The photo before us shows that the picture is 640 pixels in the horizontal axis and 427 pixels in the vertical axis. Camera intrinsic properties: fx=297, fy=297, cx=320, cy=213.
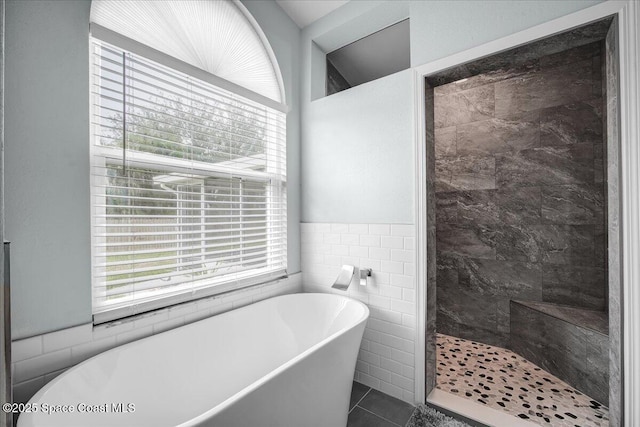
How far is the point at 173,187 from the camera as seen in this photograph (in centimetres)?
184

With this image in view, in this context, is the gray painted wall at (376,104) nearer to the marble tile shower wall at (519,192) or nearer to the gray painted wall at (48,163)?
the marble tile shower wall at (519,192)

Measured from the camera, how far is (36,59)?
1335 mm

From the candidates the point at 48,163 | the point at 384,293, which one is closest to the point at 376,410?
the point at 384,293

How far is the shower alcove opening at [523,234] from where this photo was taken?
2.02 meters

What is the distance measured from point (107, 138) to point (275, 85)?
4.51 feet

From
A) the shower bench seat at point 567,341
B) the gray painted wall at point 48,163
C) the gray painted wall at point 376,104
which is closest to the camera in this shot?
the gray painted wall at point 48,163

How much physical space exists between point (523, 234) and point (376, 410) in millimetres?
1983

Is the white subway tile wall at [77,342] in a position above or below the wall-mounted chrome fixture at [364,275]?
below

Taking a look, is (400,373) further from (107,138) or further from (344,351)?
(107,138)

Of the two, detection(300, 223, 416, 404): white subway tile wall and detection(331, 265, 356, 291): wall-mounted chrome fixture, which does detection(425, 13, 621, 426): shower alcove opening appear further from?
detection(331, 265, 356, 291): wall-mounted chrome fixture

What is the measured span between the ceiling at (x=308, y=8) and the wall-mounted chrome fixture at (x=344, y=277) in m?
2.13

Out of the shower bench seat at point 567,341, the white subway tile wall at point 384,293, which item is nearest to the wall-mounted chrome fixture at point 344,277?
the white subway tile wall at point 384,293

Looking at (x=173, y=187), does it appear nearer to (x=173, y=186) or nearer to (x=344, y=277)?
(x=173, y=186)

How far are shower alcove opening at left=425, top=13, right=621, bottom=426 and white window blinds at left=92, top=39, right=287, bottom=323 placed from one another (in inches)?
50.8
